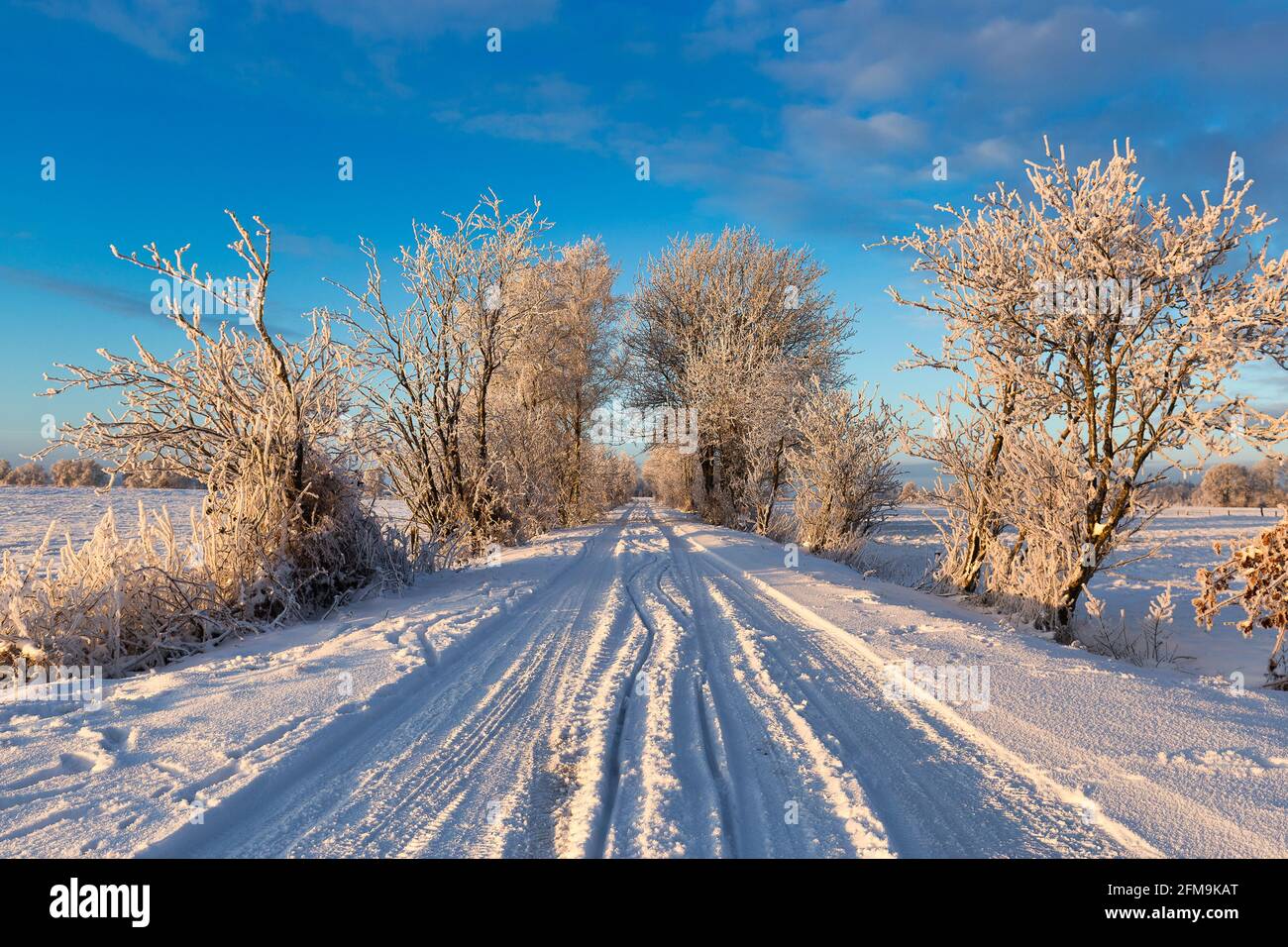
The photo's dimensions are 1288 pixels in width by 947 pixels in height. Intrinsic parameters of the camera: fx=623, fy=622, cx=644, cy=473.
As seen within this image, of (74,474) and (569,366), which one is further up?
(569,366)

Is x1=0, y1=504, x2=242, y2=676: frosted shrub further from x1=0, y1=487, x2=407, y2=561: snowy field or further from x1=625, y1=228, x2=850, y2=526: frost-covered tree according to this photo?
x1=625, y1=228, x2=850, y2=526: frost-covered tree

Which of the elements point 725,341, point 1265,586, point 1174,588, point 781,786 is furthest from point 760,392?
point 781,786

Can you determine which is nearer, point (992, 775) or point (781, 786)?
point (781, 786)

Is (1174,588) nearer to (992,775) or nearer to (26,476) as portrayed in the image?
(992,775)

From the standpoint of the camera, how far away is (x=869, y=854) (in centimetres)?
209

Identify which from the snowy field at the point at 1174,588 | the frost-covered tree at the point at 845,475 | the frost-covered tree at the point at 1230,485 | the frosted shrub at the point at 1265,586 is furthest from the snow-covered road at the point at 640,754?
the frost-covered tree at the point at 1230,485

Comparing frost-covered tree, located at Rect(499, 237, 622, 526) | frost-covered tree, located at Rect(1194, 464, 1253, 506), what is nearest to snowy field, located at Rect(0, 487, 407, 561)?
frost-covered tree, located at Rect(499, 237, 622, 526)

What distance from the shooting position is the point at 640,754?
2873 millimetres

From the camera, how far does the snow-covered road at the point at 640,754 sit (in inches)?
86.7

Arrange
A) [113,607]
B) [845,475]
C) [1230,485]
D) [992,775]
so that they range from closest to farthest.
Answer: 1. [992,775]
2. [113,607]
3. [845,475]
4. [1230,485]

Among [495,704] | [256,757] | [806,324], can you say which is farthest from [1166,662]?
[806,324]

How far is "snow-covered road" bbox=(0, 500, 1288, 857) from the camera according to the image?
86.7 inches

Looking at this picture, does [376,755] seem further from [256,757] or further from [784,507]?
[784,507]

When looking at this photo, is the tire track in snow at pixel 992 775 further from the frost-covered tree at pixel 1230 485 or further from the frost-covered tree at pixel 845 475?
the frost-covered tree at pixel 1230 485
